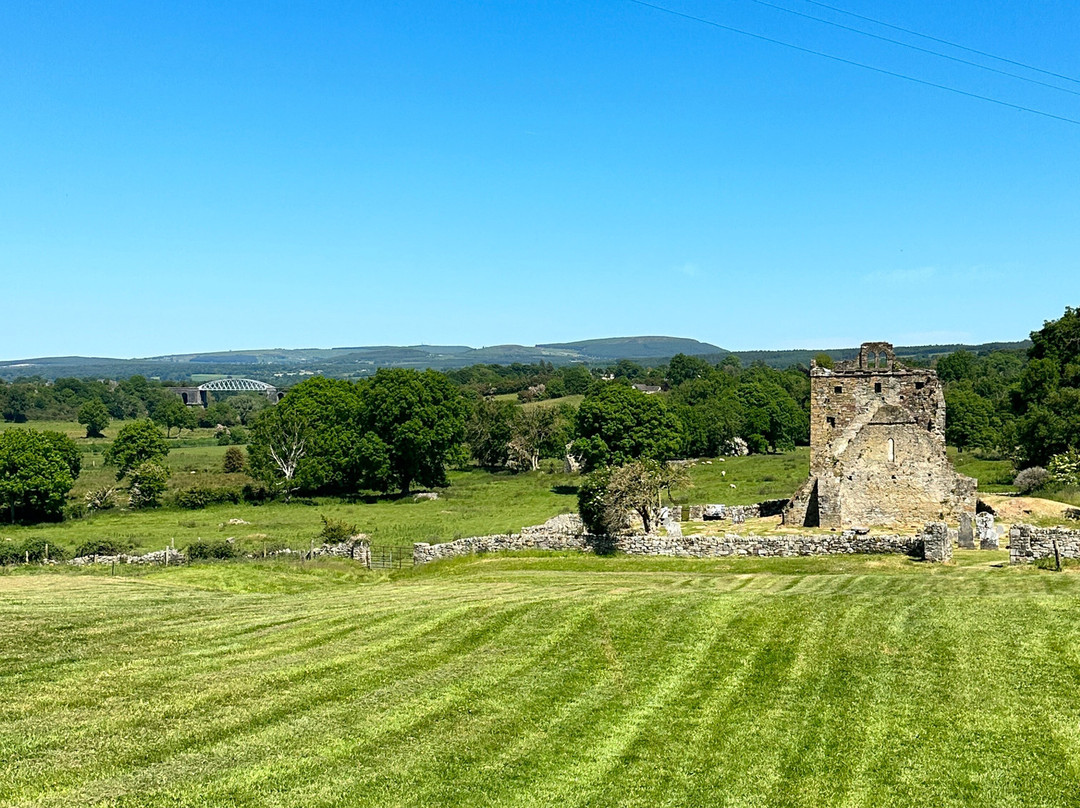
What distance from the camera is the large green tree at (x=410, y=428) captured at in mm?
74188

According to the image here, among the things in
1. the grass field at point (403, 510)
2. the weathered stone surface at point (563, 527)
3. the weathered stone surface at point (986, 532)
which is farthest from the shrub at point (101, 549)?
the weathered stone surface at point (986, 532)

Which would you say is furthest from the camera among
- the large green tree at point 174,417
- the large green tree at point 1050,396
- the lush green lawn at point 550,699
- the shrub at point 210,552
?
the large green tree at point 174,417

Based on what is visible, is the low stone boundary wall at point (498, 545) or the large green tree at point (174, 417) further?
the large green tree at point (174, 417)

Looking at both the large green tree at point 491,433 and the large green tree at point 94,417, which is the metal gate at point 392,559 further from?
the large green tree at point 94,417

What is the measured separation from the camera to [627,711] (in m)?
14.7

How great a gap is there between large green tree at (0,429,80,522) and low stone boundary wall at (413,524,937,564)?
3434 cm

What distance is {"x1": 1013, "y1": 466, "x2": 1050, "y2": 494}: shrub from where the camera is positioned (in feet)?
169

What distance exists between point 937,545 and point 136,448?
63.0 m

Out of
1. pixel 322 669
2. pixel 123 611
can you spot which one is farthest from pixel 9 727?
pixel 123 611

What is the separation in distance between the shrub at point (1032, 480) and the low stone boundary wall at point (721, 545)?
21.7 metres

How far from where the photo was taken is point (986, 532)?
→ 32719 mm

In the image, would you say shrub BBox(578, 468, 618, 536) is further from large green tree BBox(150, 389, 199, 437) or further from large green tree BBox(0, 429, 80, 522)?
large green tree BBox(150, 389, 199, 437)

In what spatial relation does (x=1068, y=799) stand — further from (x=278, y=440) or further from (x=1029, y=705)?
(x=278, y=440)

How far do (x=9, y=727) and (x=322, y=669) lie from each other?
4.65m
